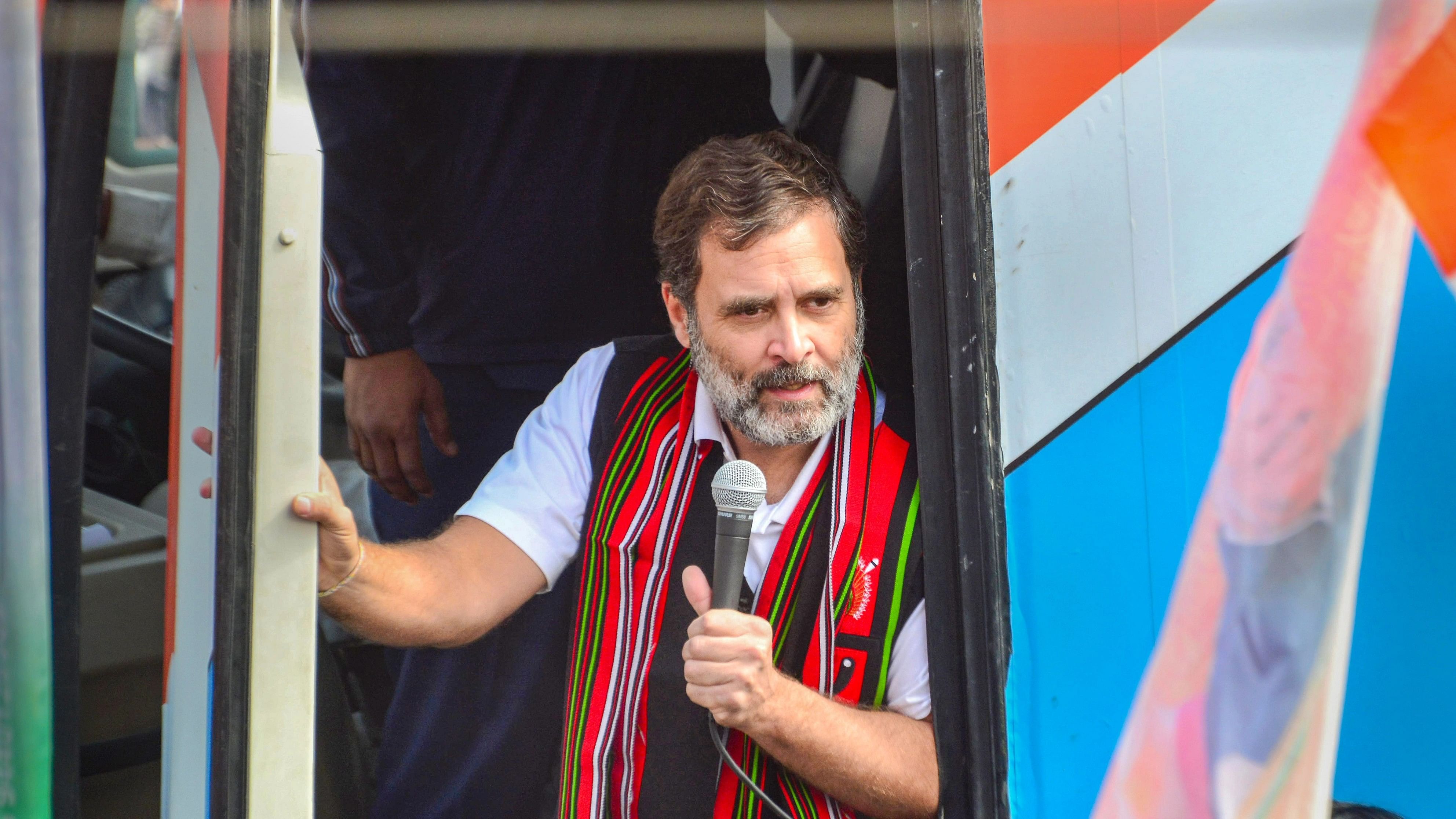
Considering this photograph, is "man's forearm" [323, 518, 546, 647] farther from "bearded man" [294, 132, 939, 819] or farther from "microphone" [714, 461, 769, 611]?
"microphone" [714, 461, 769, 611]

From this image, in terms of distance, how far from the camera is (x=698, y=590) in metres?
1.34

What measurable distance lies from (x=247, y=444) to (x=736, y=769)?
685 mm

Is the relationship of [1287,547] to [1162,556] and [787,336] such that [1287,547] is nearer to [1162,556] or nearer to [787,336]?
[1162,556]

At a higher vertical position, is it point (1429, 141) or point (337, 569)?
point (1429, 141)

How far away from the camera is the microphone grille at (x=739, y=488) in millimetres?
1241

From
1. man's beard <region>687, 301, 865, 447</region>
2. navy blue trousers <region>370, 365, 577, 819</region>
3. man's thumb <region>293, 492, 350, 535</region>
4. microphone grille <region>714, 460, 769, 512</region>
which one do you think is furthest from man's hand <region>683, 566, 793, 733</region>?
navy blue trousers <region>370, 365, 577, 819</region>

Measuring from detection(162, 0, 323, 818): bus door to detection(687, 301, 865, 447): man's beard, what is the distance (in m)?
0.73

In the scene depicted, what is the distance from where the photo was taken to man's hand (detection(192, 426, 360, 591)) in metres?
1.00

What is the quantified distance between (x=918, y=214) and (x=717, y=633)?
0.53m

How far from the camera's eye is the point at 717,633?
1.27 m

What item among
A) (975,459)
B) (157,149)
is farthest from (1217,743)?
(157,149)

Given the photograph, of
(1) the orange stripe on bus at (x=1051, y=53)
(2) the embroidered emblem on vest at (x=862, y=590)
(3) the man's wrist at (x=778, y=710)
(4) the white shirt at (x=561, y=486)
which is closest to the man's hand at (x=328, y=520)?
(4) the white shirt at (x=561, y=486)

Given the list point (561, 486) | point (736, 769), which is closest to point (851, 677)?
point (736, 769)

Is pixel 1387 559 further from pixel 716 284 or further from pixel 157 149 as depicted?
pixel 157 149
